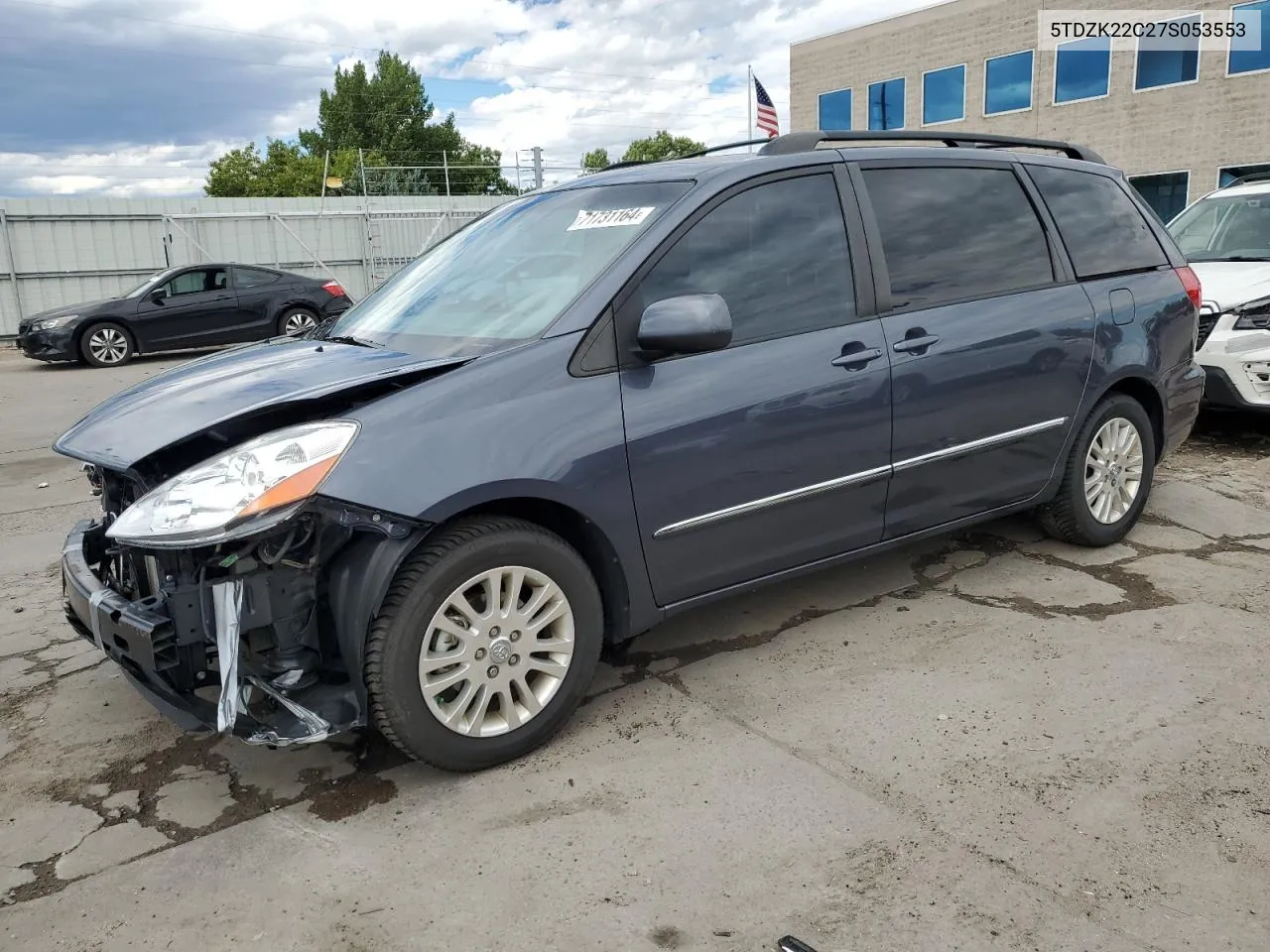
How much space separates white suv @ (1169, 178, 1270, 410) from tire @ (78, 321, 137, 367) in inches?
515

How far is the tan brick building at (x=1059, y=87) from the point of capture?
70.2ft

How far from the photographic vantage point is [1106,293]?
4414 mm

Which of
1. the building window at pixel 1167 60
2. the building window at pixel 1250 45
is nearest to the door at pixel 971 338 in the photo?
the building window at pixel 1250 45

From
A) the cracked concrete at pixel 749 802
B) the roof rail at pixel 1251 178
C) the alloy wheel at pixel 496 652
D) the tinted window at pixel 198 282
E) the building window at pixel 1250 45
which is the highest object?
the building window at pixel 1250 45

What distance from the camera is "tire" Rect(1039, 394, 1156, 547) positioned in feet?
14.6

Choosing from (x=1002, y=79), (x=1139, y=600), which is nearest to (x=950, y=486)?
(x=1139, y=600)

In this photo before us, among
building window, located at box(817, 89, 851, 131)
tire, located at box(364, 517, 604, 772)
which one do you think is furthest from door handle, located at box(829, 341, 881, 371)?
building window, located at box(817, 89, 851, 131)

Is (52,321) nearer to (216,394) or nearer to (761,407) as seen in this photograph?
(216,394)

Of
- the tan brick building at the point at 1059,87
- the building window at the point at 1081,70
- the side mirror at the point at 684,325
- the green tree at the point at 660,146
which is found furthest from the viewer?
the green tree at the point at 660,146

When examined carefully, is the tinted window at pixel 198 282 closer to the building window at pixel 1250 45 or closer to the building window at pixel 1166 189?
the building window at pixel 1166 189

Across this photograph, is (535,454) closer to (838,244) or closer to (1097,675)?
(838,244)

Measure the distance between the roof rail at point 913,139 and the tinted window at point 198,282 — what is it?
12605 mm

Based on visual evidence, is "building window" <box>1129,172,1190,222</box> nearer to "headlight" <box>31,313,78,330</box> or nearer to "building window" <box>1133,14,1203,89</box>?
"building window" <box>1133,14,1203,89</box>

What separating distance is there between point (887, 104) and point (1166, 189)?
27.5 ft
